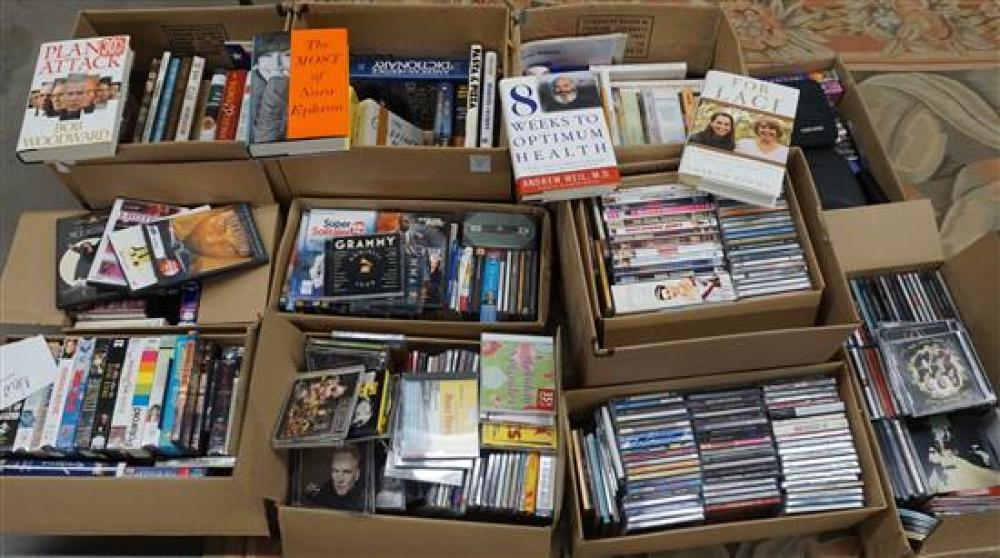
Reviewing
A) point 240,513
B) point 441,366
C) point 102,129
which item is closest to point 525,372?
point 441,366

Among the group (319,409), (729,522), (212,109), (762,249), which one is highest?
(212,109)

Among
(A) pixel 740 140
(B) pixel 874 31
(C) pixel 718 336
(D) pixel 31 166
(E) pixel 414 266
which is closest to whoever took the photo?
(C) pixel 718 336

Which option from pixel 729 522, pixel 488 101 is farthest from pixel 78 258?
pixel 729 522

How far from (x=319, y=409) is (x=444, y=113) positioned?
743mm

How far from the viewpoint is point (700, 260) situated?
1.54 m

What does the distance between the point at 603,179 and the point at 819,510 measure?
754 mm

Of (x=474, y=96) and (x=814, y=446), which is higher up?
(x=474, y=96)

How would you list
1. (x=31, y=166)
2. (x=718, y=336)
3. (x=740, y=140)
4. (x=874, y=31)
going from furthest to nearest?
1. (x=874, y=31)
2. (x=31, y=166)
3. (x=740, y=140)
4. (x=718, y=336)

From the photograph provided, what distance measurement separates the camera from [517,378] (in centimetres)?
160

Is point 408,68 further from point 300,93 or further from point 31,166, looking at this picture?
point 31,166

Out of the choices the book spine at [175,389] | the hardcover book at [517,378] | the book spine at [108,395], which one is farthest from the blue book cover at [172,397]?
the hardcover book at [517,378]

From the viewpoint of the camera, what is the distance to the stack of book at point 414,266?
1656mm

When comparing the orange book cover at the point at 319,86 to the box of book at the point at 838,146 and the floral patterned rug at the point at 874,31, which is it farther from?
the floral patterned rug at the point at 874,31

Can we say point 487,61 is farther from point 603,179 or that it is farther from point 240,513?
point 240,513
